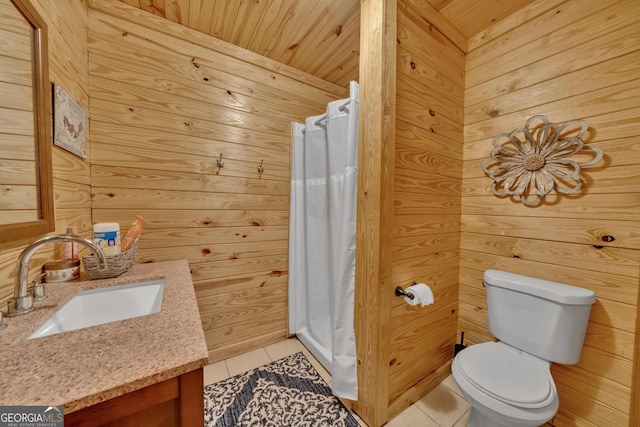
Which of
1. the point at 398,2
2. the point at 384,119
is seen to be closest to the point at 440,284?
the point at 384,119

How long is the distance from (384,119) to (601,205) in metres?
1.16

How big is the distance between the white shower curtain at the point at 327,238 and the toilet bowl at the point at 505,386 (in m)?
0.57

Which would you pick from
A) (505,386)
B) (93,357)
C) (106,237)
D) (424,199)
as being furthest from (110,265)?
(505,386)

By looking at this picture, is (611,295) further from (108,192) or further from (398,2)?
(108,192)

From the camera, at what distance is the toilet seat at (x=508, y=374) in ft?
3.08

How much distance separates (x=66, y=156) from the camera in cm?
103

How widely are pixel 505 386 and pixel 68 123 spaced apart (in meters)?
2.27

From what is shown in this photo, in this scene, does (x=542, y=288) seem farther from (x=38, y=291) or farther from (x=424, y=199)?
(x=38, y=291)

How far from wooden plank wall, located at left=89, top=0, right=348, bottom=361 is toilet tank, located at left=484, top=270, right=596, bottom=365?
1478 millimetres

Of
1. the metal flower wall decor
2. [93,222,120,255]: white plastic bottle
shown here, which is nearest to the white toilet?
the metal flower wall decor

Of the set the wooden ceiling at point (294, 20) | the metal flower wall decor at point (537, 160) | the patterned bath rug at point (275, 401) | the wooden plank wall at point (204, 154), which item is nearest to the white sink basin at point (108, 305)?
the wooden plank wall at point (204, 154)

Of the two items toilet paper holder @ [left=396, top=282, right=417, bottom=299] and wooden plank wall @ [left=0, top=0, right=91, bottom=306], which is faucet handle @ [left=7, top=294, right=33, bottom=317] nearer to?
wooden plank wall @ [left=0, top=0, right=91, bottom=306]

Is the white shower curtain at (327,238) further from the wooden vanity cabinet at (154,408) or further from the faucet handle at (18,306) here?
the faucet handle at (18,306)

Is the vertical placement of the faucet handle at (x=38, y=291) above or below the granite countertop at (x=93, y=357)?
above
